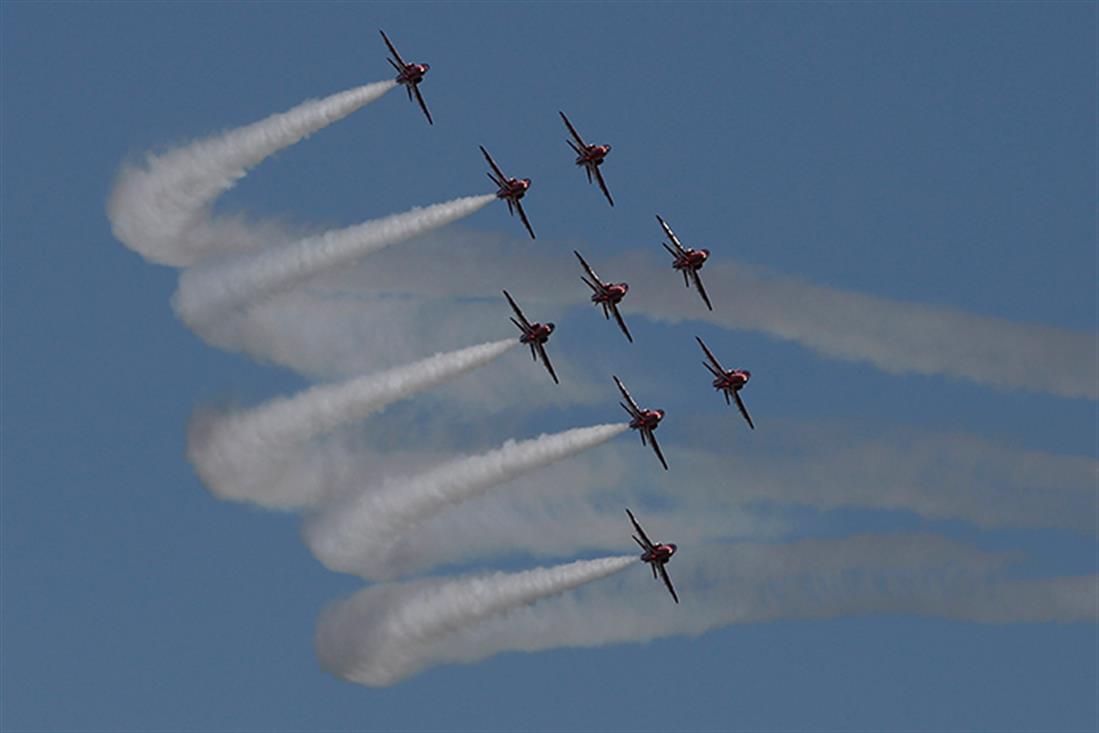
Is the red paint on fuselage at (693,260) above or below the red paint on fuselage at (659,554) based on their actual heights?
above

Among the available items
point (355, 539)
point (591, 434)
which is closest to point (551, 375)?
point (591, 434)

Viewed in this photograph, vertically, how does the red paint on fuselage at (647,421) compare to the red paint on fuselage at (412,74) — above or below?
below

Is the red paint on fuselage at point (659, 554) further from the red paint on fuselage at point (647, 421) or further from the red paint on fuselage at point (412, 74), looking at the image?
the red paint on fuselage at point (412, 74)

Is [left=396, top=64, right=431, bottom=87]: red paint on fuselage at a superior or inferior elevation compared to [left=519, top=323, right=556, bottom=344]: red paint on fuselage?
superior

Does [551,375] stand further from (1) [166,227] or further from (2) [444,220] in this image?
(1) [166,227]

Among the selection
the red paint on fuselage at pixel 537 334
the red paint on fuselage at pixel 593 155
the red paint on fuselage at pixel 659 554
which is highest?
the red paint on fuselage at pixel 593 155

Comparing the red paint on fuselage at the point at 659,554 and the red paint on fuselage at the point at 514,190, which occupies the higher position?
the red paint on fuselage at the point at 514,190

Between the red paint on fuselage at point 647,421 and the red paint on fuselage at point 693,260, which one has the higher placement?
the red paint on fuselage at point 693,260

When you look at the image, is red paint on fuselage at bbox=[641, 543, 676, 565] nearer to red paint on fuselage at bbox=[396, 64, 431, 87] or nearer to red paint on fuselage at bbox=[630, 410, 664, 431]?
red paint on fuselage at bbox=[630, 410, 664, 431]

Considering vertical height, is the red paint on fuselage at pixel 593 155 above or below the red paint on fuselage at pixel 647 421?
above

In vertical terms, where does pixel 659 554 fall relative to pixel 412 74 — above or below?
below

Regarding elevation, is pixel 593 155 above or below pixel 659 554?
above

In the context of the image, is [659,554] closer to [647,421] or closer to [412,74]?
[647,421]

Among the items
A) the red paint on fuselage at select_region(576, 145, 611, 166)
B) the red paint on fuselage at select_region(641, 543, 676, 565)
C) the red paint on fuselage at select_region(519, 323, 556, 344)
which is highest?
the red paint on fuselage at select_region(576, 145, 611, 166)
